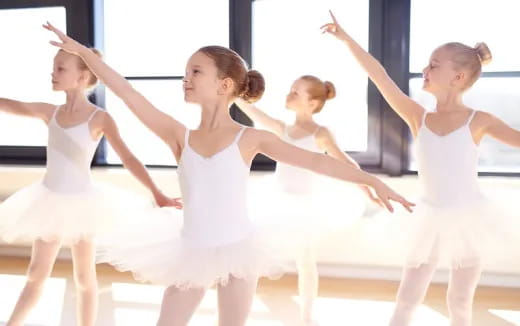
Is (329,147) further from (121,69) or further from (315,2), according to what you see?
(121,69)

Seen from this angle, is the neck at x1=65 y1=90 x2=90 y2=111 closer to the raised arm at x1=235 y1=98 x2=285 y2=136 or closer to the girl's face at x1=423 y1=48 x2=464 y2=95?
the raised arm at x1=235 y1=98 x2=285 y2=136

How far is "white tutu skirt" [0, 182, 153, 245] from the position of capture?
6.73 feet

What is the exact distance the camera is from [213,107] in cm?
165

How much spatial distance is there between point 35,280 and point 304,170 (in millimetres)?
1179

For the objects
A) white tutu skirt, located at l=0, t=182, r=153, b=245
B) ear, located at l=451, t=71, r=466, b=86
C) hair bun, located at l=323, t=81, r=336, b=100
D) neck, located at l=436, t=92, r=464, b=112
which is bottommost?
white tutu skirt, located at l=0, t=182, r=153, b=245

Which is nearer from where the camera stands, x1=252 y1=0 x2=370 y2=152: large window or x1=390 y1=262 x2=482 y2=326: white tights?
x1=390 y1=262 x2=482 y2=326: white tights

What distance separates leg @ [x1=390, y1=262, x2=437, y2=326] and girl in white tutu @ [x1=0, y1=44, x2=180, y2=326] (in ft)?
2.96

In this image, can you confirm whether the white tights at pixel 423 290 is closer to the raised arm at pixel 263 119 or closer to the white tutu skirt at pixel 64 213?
the white tutu skirt at pixel 64 213

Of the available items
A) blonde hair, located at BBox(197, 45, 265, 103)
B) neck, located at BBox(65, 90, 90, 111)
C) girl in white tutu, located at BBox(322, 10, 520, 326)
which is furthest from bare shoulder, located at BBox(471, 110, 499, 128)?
neck, located at BBox(65, 90, 90, 111)

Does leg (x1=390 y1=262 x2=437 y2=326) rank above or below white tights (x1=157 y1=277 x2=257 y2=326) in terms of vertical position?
below

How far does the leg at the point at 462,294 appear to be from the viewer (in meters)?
1.77

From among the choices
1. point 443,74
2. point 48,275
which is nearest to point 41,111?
point 48,275

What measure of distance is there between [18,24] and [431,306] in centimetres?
333

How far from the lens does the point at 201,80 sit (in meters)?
1.62
